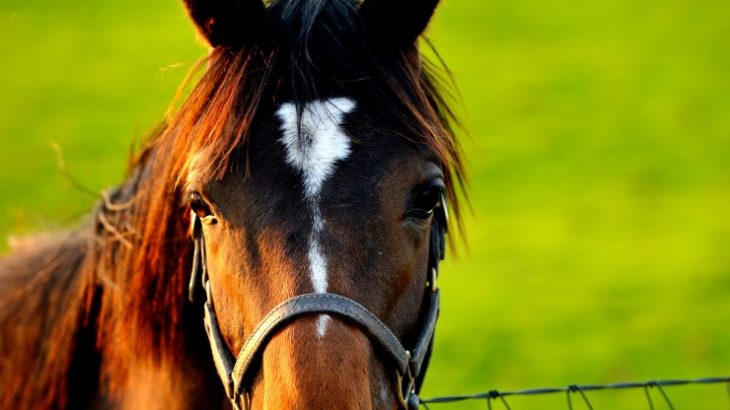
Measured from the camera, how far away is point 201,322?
335 cm

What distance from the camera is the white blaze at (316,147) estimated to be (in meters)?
2.62

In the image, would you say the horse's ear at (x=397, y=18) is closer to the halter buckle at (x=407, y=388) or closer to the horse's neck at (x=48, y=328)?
the halter buckle at (x=407, y=388)

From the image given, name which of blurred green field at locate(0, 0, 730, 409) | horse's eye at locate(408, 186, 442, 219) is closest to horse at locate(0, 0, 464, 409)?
horse's eye at locate(408, 186, 442, 219)

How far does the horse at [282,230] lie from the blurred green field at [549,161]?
3.12 feet

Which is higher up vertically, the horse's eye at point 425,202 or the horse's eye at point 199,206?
the horse's eye at point 425,202

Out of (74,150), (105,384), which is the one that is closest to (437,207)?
(105,384)

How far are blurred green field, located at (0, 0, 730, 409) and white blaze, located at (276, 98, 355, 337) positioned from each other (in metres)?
1.76

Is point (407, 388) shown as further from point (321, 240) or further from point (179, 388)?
point (179, 388)

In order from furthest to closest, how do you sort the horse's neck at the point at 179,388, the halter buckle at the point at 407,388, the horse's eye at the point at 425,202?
the horse's neck at the point at 179,388, the horse's eye at the point at 425,202, the halter buckle at the point at 407,388

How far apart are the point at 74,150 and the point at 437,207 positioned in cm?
1542

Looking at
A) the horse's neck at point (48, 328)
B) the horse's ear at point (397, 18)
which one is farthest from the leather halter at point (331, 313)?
the horse's neck at point (48, 328)

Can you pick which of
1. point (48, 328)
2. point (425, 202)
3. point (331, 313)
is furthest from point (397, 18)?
point (48, 328)

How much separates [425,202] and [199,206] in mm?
694

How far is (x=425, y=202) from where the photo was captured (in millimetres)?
2873
